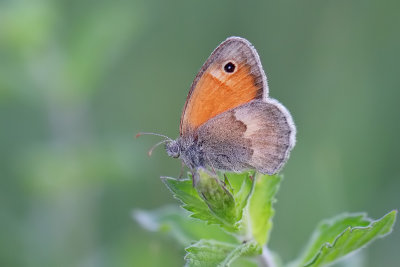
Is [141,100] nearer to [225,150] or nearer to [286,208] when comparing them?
[286,208]

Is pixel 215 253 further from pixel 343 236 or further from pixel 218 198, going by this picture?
pixel 343 236

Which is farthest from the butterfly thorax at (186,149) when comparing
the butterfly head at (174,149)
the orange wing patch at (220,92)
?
the orange wing patch at (220,92)

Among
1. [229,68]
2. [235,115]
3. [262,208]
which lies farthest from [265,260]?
[229,68]

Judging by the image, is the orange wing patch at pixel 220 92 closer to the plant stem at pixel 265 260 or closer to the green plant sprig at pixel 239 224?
the green plant sprig at pixel 239 224

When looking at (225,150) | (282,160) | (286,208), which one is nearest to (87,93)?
(286,208)

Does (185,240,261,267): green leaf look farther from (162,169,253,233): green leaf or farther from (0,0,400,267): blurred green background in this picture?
(0,0,400,267): blurred green background

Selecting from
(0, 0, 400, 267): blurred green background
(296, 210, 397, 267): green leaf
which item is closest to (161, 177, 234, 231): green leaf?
(296, 210, 397, 267): green leaf
